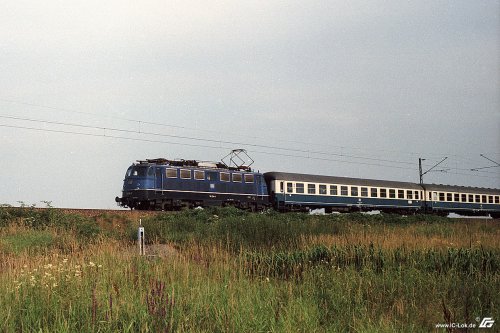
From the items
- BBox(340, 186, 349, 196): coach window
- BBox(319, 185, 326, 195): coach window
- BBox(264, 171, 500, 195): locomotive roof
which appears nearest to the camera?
BBox(264, 171, 500, 195): locomotive roof

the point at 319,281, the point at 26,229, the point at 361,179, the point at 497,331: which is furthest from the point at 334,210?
the point at 497,331

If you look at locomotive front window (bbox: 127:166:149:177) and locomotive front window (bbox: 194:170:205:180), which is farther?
locomotive front window (bbox: 194:170:205:180)

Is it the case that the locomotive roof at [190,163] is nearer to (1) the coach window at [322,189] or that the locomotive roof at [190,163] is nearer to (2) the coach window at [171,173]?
(2) the coach window at [171,173]

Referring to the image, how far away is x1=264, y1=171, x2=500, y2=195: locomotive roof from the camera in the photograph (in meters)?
33.6

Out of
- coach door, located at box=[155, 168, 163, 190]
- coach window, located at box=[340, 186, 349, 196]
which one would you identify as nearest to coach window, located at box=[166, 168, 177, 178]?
coach door, located at box=[155, 168, 163, 190]

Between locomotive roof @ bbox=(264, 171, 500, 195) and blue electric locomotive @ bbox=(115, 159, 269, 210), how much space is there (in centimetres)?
349

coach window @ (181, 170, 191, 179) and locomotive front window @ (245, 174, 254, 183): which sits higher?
coach window @ (181, 170, 191, 179)

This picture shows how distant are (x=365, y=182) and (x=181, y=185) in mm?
15286

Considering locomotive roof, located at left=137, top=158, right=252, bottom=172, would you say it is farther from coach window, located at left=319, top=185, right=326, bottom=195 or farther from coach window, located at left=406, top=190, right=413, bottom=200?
coach window, located at left=406, top=190, right=413, bottom=200

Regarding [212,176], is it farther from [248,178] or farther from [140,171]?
[140,171]

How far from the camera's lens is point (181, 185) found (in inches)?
1083

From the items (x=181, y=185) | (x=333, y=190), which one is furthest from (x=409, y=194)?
(x=181, y=185)

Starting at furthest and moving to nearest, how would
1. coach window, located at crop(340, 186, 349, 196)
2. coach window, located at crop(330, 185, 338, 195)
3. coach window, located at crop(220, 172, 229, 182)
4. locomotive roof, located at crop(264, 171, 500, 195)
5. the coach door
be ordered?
coach window, located at crop(340, 186, 349, 196) → coach window, located at crop(330, 185, 338, 195) → locomotive roof, located at crop(264, 171, 500, 195) → coach window, located at crop(220, 172, 229, 182) → the coach door

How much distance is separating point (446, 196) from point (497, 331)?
1579 inches
